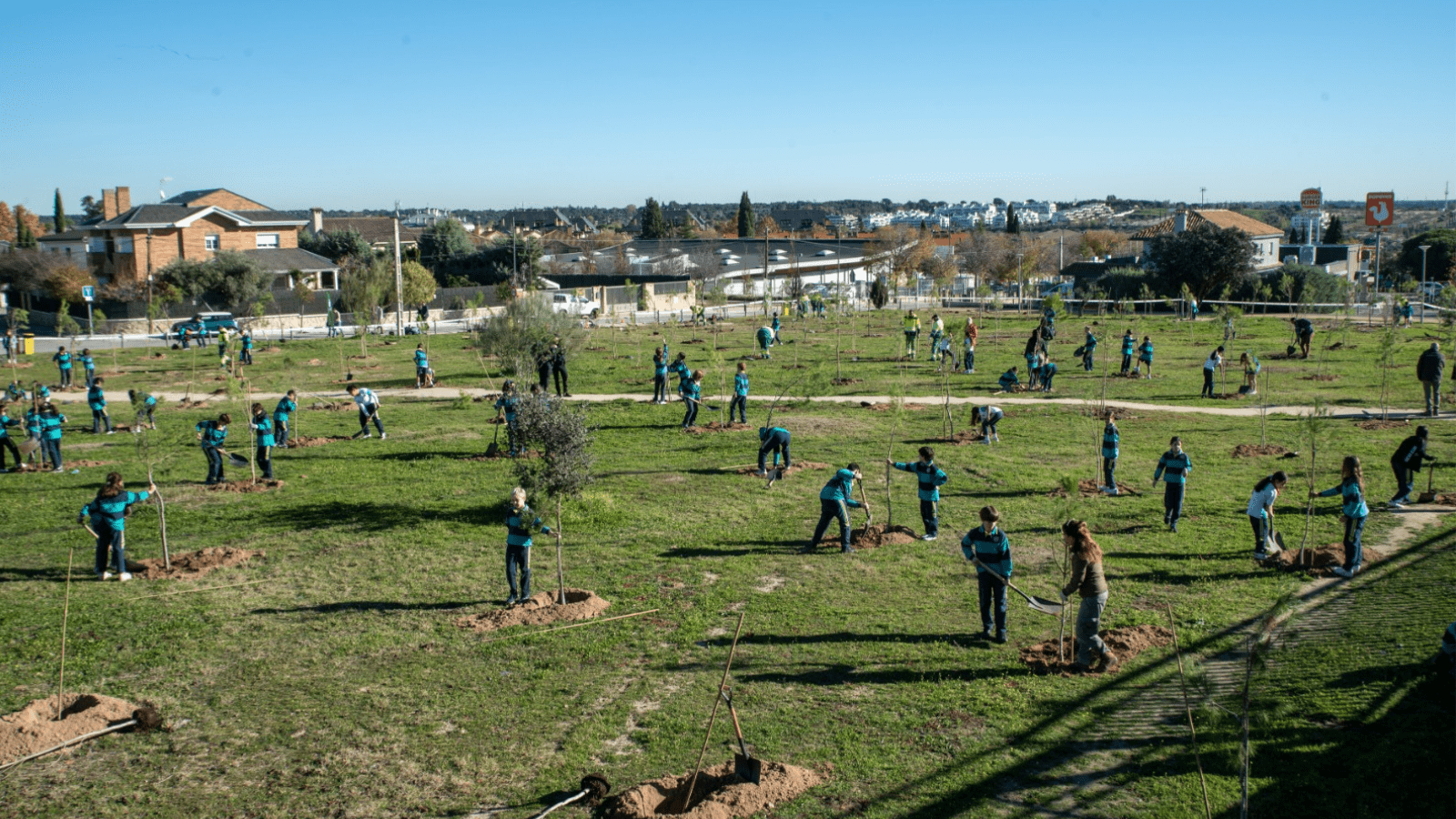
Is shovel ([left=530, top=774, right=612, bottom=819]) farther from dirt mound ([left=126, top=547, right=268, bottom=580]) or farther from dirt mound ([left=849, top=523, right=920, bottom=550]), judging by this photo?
dirt mound ([left=126, top=547, right=268, bottom=580])

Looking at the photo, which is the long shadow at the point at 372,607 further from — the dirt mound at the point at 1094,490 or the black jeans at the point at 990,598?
the dirt mound at the point at 1094,490

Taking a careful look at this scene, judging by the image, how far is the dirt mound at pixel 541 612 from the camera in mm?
12078

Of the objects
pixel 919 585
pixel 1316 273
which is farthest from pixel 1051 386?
pixel 1316 273

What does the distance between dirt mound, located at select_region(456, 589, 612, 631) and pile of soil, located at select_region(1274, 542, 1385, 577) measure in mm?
8974

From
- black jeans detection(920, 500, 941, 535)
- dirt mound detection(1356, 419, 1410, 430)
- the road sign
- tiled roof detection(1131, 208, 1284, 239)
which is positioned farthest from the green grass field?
tiled roof detection(1131, 208, 1284, 239)

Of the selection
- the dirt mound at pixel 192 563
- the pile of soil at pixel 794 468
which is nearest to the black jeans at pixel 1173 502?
the pile of soil at pixel 794 468

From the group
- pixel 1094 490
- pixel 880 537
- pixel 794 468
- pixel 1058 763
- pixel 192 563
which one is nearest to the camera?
pixel 1058 763

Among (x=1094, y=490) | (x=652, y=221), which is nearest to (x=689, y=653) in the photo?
(x=1094, y=490)

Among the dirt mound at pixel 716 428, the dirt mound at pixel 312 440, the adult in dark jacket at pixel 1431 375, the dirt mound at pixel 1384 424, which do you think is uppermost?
the adult in dark jacket at pixel 1431 375

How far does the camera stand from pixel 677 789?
816 cm

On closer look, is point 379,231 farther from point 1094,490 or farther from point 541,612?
point 541,612

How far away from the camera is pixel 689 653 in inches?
439

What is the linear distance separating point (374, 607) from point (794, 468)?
30.6 feet

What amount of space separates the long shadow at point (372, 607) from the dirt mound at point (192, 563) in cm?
204
